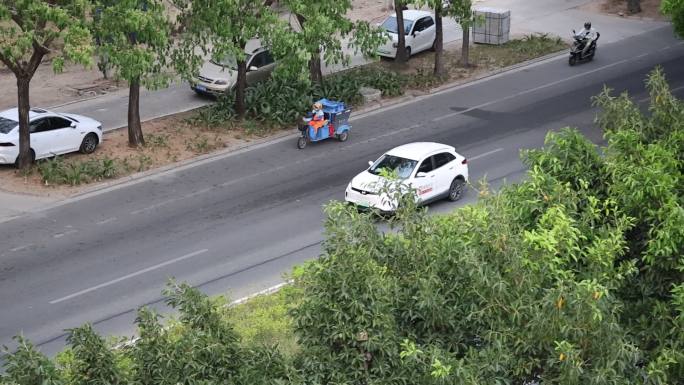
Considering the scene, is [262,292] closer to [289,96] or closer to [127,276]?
[127,276]

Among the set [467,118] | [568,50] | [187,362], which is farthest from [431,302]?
[568,50]

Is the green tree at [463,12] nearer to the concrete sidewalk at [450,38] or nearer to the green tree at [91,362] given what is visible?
the concrete sidewalk at [450,38]

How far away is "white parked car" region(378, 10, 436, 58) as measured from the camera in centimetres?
3922

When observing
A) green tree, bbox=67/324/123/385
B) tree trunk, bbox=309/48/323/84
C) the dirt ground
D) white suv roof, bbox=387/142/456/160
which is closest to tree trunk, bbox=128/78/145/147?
tree trunk, bbox=309/48/323/84

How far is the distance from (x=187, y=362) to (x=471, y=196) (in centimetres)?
1756

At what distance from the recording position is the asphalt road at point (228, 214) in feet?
73.5

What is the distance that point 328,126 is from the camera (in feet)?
102

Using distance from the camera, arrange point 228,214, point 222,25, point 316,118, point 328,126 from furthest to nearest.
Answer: point 328,126
point 316,118
point 222,25
point 228,214

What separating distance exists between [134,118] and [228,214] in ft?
17.8

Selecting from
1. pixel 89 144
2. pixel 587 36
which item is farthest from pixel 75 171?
pixel 587 36

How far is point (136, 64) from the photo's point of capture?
1087 inches

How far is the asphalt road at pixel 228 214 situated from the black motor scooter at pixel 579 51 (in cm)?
166

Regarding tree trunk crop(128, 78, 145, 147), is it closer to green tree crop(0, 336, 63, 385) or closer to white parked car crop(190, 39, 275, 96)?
white parked car crop(190, 39, 275, 96)

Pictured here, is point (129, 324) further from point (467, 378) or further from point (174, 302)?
point (467, 378)
